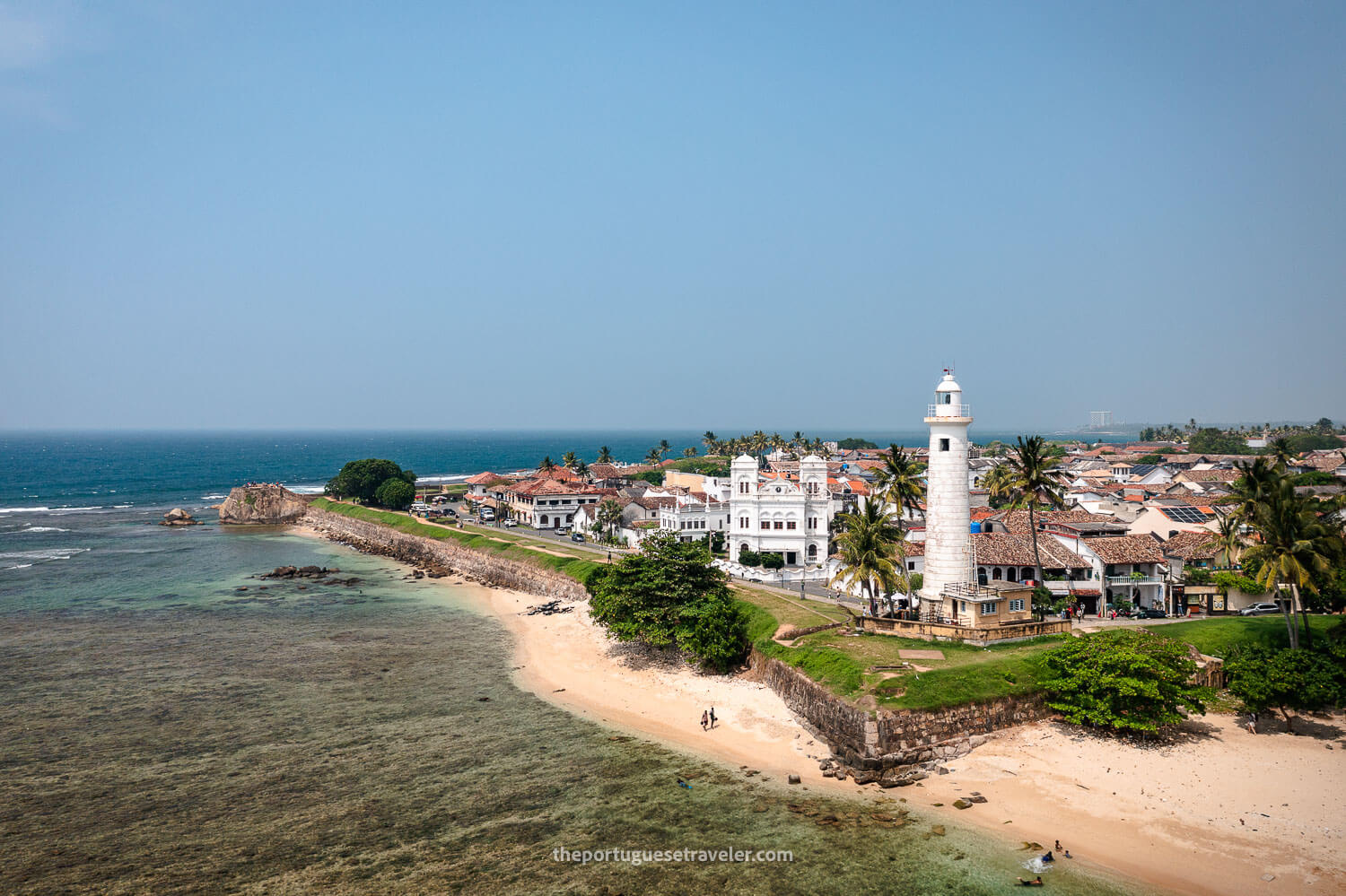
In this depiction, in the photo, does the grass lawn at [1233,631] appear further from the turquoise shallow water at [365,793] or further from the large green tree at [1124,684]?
the turquoise shallow water at [365,793]

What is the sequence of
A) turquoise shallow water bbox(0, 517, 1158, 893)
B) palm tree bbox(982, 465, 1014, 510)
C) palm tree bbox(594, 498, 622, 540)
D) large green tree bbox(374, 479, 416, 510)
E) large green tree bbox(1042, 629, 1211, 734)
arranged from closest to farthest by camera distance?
turquoise shallow water bbox(0, 517, 1158, 893) < large green tree bbox(1042, 629, 1211, 734) < palm tree bbox(982, 465, 1014, 510) < palm tree bbox(594, 498, 622, 540) < large green tree bbox(374, 479, 416, 510)

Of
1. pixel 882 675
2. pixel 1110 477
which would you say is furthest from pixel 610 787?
pixel 1110 477

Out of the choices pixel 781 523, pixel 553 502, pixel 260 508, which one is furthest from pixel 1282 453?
pixel 260 508

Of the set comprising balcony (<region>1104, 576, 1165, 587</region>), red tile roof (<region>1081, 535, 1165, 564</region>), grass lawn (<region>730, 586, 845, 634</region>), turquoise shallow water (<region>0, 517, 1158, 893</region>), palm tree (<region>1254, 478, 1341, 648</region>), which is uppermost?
palm tree (<region>1254, 478, 1341, 648</region>)

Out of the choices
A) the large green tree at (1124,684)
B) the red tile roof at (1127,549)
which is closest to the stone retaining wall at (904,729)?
the large green tree at (1124,684)

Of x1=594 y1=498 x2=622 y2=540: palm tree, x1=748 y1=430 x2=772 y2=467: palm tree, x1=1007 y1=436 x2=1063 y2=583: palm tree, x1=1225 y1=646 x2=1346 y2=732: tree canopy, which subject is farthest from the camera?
x1=748 y1=430 x2=772 y2=467: palm tree

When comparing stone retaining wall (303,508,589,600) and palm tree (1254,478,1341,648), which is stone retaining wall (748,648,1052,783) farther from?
Result: stone retaining wall (303,508,589,600)

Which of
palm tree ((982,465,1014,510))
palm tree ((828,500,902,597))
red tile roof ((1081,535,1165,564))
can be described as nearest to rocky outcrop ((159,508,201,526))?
palm tree ((828,500,902,597))
